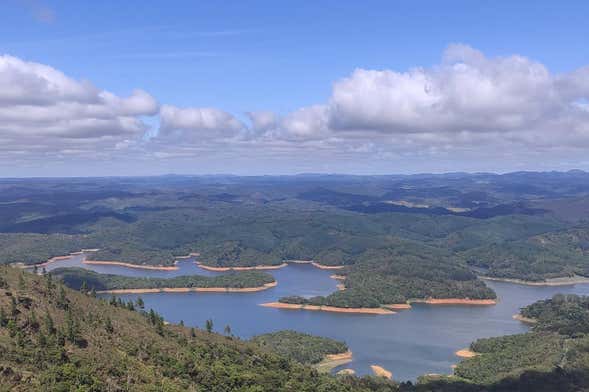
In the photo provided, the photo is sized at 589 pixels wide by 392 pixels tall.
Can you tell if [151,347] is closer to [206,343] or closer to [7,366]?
[206,343]

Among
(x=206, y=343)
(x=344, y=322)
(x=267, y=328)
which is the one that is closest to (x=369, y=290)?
(x=344, y=322)

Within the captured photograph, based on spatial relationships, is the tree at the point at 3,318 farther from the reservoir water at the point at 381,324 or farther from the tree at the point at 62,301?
the reservoir water at the point at 381,324

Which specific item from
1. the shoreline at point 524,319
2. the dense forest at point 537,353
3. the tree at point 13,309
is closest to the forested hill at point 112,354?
the tree at point 13,309

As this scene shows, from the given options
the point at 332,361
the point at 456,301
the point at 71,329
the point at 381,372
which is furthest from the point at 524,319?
the point at 71,329

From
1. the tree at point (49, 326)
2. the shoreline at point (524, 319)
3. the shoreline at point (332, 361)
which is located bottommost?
the shoreline at point (524, 319)

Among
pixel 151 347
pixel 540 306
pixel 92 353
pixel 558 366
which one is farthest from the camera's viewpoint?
pixel 540 306

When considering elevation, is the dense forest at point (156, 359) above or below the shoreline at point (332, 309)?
above
